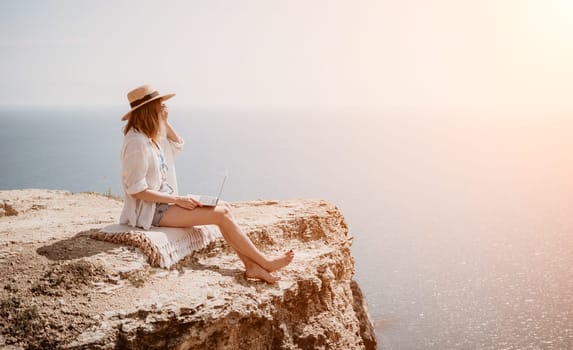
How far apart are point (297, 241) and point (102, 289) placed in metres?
4.28

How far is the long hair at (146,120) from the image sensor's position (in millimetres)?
6699

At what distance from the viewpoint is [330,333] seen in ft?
26.2

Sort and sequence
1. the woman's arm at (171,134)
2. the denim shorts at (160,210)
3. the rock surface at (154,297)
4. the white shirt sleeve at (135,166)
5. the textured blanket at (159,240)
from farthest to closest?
the woman's arm at (171,134), the denim shorts at (160,210), the textured blanket at (159,240), the white shirt sleeve at (135,166), the rock surface at (154,297)

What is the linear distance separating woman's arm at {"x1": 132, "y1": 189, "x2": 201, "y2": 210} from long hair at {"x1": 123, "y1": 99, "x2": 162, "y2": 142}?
792 millimetres

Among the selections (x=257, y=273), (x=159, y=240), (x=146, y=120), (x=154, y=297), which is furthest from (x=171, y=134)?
(x=154, y=297)

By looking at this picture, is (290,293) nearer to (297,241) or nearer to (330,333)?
(330,333)

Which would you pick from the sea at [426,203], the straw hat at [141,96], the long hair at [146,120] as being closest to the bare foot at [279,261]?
the sea at [426,203]

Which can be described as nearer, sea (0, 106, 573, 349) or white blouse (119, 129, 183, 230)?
white blouse (119, 129, 183, 230)

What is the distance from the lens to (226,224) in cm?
667

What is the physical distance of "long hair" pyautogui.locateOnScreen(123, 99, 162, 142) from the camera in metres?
6.70

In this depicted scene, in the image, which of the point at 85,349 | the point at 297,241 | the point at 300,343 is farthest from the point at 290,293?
the point at 85,349

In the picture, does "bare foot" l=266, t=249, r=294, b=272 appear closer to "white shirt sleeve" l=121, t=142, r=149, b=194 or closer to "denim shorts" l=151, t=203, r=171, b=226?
"denim shorts" l=151, t=203, r=171, b=226

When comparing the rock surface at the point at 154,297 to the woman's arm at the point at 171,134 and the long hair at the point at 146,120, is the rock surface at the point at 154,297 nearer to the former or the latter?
the long hair at the point at 146,120

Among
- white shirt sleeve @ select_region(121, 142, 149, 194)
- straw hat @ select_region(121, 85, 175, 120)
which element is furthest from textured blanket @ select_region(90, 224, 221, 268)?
straw hat @ select_region(121, 85, 175, 120)
